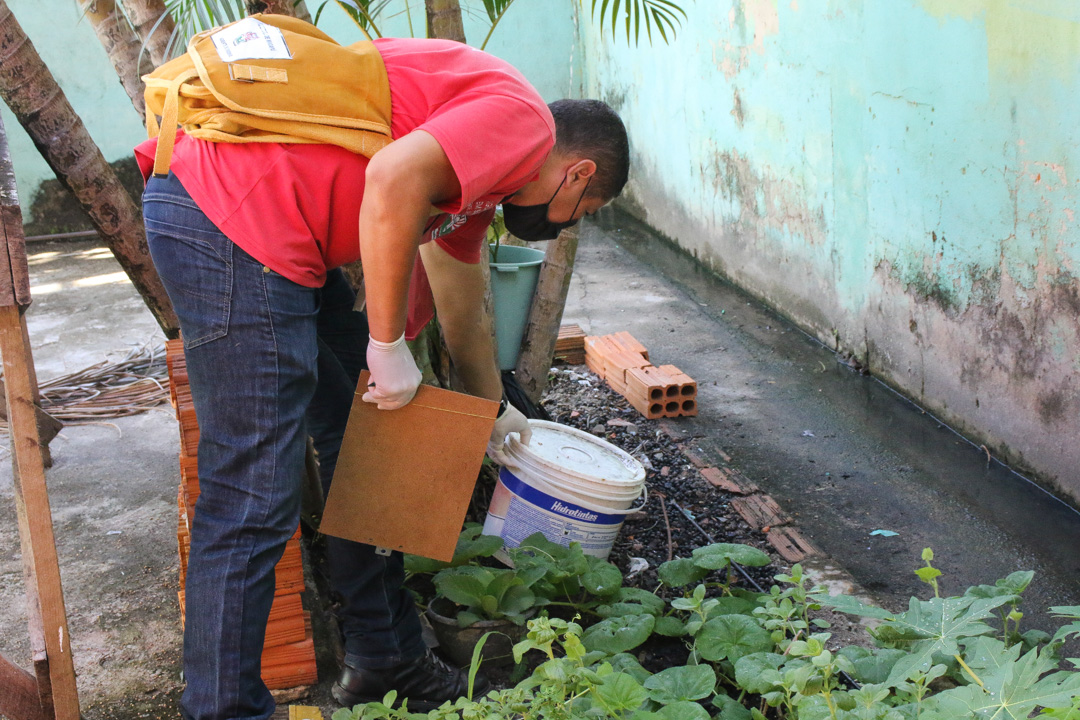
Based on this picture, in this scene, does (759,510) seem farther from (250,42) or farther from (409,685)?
(250,42)

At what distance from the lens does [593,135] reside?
1868 millimetres

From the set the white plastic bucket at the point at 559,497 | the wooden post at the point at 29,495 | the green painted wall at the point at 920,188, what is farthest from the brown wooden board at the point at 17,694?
the green painted wall at the point at 920,188

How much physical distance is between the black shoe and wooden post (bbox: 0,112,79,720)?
1.89 ft

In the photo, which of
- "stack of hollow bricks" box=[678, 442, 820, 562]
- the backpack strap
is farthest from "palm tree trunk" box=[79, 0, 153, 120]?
"stack of hollow bricks" box=[678, 442, 820, 562]

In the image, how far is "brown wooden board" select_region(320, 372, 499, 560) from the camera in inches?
74.6

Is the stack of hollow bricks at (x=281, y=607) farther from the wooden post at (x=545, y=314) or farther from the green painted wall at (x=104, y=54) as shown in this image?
the green painted wall at (x=104, y=54)

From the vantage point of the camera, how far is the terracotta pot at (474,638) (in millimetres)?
2223

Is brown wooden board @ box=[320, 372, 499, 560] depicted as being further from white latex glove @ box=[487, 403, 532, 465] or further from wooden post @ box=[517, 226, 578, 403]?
wooden post @ box=[517, 226, 578, 403]

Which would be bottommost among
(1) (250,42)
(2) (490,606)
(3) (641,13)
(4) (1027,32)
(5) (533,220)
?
(2) (490,606)

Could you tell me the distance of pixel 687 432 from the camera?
388 cm

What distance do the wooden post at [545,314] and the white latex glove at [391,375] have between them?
1706 millimetres

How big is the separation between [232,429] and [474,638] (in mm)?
920

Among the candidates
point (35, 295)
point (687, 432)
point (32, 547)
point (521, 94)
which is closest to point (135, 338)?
point (35, 295)

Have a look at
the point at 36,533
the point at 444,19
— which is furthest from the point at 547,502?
the point at 444,19
